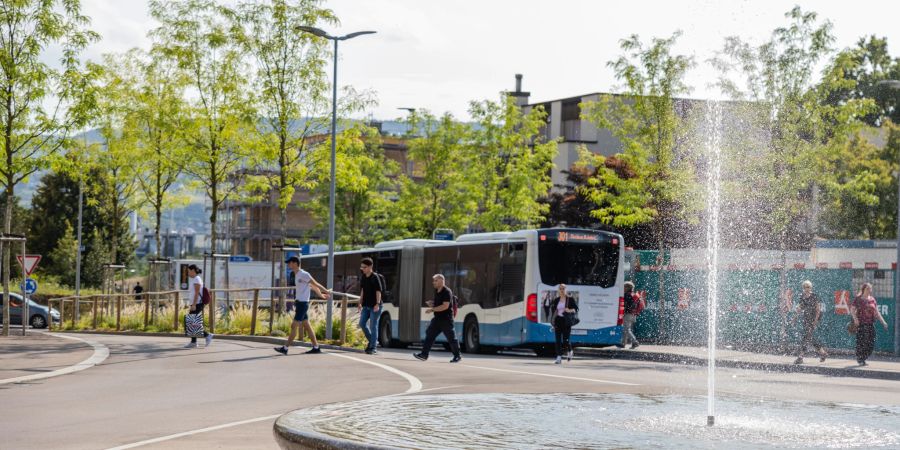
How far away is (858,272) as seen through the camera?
1160 inches

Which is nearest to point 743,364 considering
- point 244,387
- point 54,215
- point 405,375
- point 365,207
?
point 405,375

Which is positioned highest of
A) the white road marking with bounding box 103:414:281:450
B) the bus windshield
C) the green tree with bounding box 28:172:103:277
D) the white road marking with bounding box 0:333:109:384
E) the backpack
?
the green tree with bounding box 28:172:103:277

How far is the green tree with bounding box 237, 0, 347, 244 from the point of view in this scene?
3378 centimetres

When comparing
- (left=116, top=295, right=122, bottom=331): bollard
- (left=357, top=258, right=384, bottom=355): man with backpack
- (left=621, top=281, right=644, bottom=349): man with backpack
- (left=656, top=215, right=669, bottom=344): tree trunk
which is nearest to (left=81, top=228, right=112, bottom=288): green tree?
(left=116, top=295, right=122, bottom=331): bollard

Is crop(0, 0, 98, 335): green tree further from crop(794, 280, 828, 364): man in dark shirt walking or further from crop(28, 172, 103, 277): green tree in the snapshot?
crop(28, 172, 103, 277): green tree

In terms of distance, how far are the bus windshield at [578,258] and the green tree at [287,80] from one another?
7.76 meters

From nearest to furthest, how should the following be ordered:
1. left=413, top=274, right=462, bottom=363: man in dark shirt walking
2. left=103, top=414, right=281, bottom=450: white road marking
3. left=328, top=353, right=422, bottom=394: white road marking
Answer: left=103, top=414, right=281, bottom=450: white road marking < left=328, top=353, right=422, bottom=394: white road marking < left=413, top=274, right=462, bottom=363: man in dark shirt walking

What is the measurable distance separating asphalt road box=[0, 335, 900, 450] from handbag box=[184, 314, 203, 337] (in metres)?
0.51

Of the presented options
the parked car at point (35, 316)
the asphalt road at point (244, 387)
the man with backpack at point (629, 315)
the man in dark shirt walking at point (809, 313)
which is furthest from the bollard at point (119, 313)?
the man in dark shirt walking at point (809, 313)

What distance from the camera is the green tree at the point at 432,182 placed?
187 feet

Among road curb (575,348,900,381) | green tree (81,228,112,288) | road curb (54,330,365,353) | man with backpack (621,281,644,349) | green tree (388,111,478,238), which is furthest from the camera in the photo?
green tree (81,228,112,288)

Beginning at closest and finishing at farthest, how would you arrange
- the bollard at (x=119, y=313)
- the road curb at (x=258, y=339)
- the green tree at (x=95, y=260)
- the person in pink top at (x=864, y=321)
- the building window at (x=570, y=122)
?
the person in pink top at (x=864, y=321) < the road curb at (x=258, y=339) < the bollard at (x=119, y=313) < the building window at (x=570, y=122) < the green tree at (x=95, y=260)

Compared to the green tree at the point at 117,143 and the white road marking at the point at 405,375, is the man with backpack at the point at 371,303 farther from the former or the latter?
the green tree at the point at 117,143

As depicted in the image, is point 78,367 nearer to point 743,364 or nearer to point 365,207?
point 743,364
